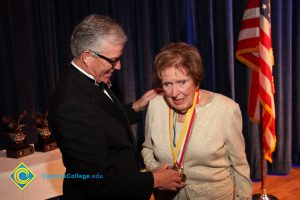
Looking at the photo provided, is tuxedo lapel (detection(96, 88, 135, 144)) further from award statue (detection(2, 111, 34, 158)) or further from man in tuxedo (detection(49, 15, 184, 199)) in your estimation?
award statue (detection(2, 111, 34, 158))

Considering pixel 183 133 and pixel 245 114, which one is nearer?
pixel 183 133

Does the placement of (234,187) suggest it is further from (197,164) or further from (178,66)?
(178,66)

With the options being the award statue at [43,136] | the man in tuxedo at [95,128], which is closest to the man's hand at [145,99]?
the man in tuxedo at [95,128]

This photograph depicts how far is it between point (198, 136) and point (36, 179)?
1.60m

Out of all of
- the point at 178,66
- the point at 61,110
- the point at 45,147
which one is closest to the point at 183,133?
the point at 178,66

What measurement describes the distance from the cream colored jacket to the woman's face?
9 centimetres

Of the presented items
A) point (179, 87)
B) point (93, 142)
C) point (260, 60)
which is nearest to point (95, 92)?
point (93, 142)

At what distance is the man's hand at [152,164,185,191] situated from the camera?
1.84 m

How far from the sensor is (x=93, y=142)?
5.48ft

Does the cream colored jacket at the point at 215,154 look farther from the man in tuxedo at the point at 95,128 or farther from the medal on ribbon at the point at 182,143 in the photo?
the man in tuxedo at the point at 95,128

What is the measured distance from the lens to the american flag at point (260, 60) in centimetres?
324

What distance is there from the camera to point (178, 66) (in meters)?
1.91

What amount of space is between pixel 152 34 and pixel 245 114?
1511 mm

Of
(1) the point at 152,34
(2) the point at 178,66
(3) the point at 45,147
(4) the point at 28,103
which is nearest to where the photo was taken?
(2) the point at 178,66
